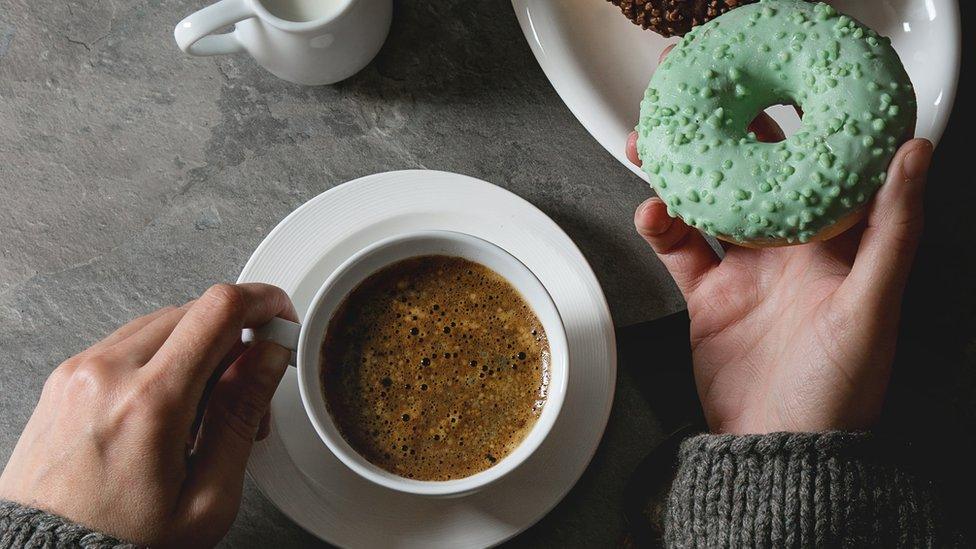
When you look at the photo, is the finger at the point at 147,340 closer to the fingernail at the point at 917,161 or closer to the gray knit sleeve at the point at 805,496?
the gray knit sleeve at the point at 805,496

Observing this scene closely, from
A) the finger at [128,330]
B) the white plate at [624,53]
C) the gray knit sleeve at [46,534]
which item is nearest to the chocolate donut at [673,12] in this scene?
the white plate at [624,53]

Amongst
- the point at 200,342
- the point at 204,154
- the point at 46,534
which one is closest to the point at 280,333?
the point at 200,342

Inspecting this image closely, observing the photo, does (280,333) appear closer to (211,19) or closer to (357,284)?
(357,284)

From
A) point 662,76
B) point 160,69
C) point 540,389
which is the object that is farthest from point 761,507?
point 160,69

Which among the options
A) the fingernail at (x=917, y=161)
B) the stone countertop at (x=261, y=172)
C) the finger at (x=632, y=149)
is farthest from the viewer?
the stone countertop at (x=261, y=172)

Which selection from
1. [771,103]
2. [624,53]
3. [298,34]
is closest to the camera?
[771,103]

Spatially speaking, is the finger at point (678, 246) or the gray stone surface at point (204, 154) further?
the gray stone surface at point (204, 154)

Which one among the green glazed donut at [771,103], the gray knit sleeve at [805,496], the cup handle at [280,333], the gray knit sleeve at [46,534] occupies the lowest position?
the gray knit sleeve at [46,534]
